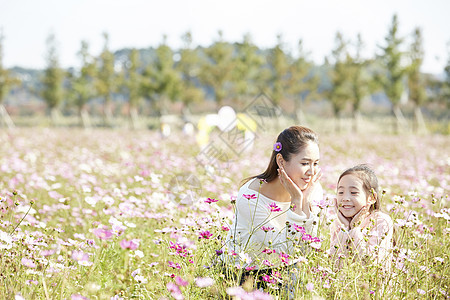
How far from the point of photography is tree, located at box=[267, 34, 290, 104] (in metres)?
33.3

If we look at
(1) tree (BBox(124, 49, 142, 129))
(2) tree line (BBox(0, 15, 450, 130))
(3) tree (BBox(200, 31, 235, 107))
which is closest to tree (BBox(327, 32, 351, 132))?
(2) tree line (BBox(0, 15, 450, 130))

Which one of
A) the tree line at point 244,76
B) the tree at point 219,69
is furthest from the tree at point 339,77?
the tree at point 219,69

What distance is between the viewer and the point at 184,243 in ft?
8.70

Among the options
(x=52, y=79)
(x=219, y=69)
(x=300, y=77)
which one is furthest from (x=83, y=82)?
(x=300, y=77)

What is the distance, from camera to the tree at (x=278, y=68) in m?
33.3

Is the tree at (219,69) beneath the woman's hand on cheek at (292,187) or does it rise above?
above

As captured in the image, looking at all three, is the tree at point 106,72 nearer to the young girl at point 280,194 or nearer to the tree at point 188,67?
the tree at point 188,67

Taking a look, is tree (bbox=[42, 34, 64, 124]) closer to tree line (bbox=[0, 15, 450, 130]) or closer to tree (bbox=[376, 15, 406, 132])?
tree line (bbox=[0, 15, 450, 130])

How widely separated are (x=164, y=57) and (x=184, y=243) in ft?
111

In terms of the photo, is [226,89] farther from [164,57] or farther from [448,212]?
[448,212]

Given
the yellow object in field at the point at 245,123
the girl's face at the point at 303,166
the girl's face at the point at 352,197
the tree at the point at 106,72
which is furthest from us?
the tree at the point at 106,72

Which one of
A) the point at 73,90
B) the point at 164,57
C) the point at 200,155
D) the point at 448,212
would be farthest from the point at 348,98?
the point at 448,212

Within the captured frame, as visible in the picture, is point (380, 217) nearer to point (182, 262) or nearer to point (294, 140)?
point (294, 140)

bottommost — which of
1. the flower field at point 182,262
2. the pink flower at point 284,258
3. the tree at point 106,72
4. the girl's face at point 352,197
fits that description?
the flower field at point 182,262
